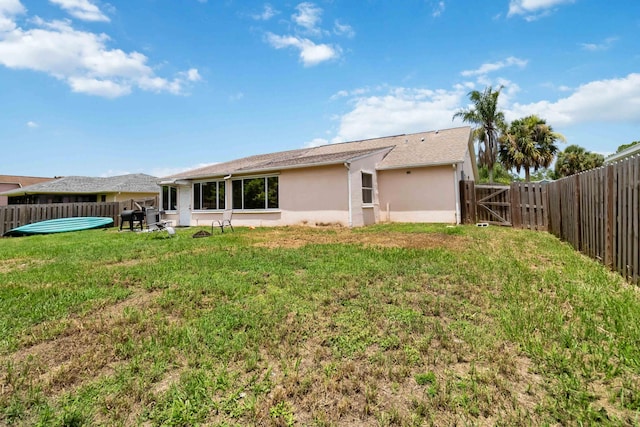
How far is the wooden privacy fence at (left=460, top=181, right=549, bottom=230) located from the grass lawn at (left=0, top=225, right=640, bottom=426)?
7214mm

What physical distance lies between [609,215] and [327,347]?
5573 millimetres

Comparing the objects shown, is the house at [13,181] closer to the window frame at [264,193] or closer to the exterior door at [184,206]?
the exterior door at [184,206]

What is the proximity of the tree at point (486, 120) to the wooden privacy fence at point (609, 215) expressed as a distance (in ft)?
78.2

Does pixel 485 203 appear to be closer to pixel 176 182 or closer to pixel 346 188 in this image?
pixel 346 188

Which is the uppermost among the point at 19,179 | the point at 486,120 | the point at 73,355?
the point at 486,120

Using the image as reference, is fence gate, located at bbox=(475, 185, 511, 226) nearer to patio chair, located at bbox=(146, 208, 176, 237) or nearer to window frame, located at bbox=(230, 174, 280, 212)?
window frame, located at bbox=(230, 174, 280, 212)

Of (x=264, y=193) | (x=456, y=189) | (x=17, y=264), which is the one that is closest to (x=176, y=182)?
(x=264, y=193)

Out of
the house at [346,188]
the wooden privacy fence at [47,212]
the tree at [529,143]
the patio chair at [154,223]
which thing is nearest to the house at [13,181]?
the wooden privacy fence at [47,212]

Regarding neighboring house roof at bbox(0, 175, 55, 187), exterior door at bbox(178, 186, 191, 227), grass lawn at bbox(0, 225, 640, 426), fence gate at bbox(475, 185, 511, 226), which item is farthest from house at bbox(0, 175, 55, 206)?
fence gate at bbox(475, 185, 511, 226)

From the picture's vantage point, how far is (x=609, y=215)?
16.6 ft

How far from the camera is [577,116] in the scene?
2912cm

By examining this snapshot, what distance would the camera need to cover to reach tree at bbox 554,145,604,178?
3122cm

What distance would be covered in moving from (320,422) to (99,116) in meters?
22.4

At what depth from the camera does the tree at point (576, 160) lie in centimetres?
3122
